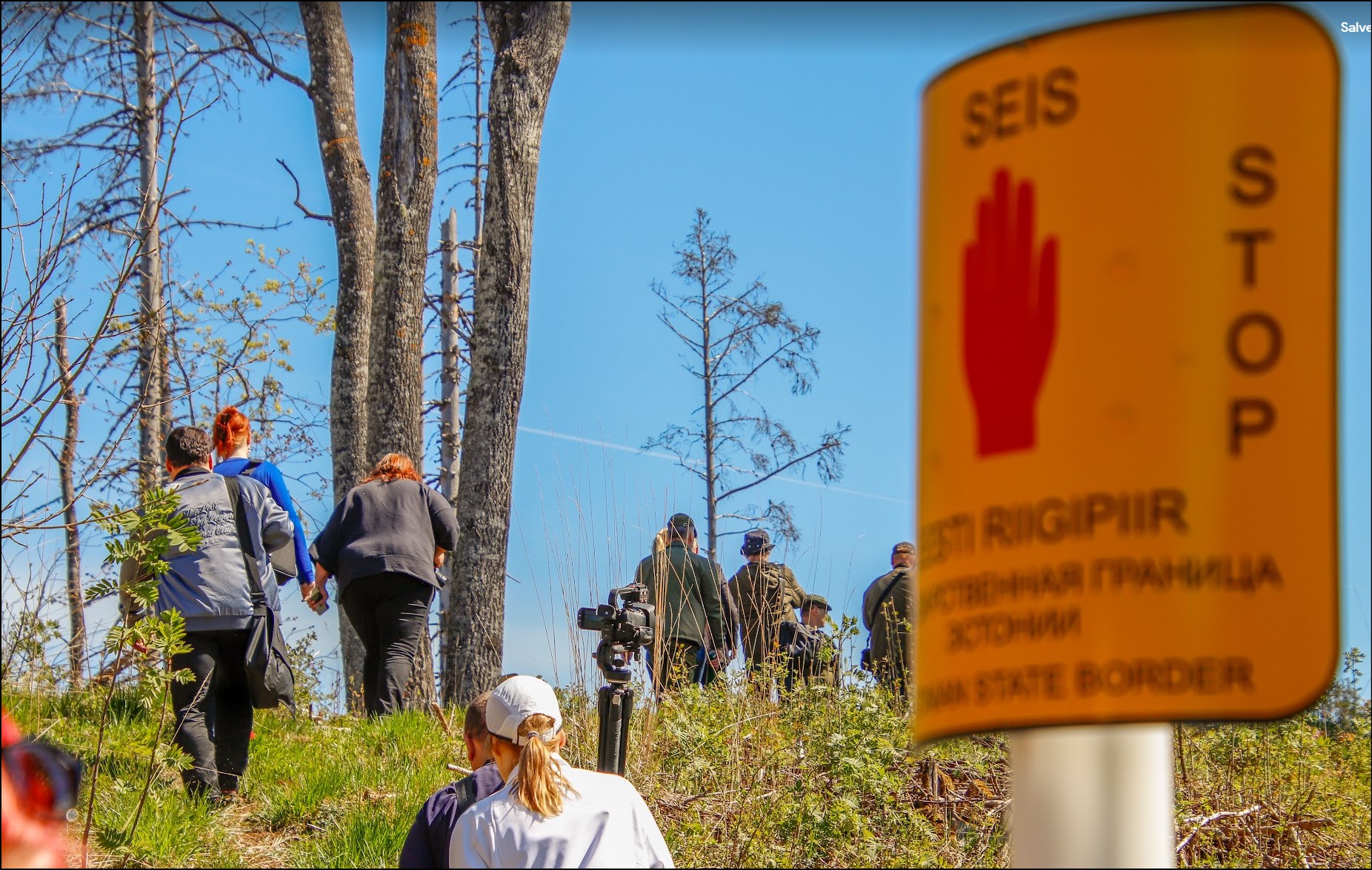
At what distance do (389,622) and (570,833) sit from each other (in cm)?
395

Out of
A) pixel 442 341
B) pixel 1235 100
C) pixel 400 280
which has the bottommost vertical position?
pixel 1235 100

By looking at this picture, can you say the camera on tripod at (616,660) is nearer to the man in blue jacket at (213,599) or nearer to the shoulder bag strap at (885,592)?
the man in blue jacket at (213,599)

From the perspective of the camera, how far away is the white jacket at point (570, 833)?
3875 mm

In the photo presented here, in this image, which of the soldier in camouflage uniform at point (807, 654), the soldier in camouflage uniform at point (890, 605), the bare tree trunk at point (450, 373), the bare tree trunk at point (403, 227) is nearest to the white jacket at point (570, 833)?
the soldier in camouflage uniform at point (807, 654)

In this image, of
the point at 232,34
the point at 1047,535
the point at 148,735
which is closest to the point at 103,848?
the point at 148,735

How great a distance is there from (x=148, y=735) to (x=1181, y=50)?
516cm

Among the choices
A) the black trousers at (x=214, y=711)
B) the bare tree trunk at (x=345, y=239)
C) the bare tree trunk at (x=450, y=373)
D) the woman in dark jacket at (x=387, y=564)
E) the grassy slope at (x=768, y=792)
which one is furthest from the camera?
the bare tree trunk at (x=450, y=373)

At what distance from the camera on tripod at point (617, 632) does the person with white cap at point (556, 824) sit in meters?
1.50

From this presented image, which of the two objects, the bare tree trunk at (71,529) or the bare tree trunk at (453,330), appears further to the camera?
the bare tree trunk at (453,330)

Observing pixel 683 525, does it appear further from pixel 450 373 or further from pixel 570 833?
pixel 450 373

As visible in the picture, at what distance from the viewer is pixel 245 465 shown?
6.50 metres

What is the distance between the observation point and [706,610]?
8797 millimetres

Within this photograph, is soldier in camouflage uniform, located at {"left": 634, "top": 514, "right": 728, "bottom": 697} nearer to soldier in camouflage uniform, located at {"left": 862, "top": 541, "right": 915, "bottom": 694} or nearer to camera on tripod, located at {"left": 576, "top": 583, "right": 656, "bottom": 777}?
soldier in camouflage uniform, located at {"left": 862, "top": 541, "right": 915, "bottom": 694}

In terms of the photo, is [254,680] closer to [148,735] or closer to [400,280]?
[148,735]
